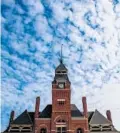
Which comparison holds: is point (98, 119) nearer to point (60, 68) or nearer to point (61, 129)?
point (61, 129)

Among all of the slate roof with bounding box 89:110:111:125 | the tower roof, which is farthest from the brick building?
the tower roof

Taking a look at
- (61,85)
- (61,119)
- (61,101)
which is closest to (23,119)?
(61,119)

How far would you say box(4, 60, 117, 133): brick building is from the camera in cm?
5044

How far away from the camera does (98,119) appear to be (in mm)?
53719

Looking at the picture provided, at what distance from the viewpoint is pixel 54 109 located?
5162cm

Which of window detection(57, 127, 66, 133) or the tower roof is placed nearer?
window detection(57, 127, 66, 133)

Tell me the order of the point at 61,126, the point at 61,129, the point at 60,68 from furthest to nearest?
the point at 60,68, the point at 61,126, the point at 61,129

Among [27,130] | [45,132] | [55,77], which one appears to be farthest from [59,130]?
[55,77]

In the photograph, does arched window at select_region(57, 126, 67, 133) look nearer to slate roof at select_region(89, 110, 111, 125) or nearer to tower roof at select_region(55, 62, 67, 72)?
slate roof at select_region(89, 110, 111, 125)

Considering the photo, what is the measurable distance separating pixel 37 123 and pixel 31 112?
593cm

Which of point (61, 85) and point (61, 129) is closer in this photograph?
point (61, 129)

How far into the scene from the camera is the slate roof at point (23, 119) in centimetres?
5275

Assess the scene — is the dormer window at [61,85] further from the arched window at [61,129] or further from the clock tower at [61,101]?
the arched window at [61,129]

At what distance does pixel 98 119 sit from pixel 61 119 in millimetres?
7004
